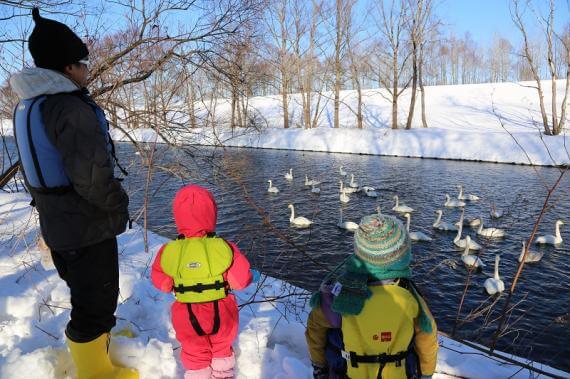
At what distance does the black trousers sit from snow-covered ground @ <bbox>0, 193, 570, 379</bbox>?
0.40 metres

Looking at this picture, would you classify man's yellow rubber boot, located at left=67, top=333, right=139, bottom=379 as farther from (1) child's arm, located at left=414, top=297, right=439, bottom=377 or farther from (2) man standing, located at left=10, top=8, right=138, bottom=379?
(1) child's arm, located at left=414, top=297, right=439, bottom=377

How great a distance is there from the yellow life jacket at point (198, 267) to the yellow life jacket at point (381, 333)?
93 centimetres

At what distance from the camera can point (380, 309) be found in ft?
6.04

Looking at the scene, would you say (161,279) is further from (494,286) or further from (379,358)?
(494,286)

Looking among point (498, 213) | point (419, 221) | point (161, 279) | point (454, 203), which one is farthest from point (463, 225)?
point (161, 279)

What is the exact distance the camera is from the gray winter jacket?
1.91m

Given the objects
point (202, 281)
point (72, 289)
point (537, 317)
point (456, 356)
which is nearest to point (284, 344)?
point (202, 281)

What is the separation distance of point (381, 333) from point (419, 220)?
424 inches

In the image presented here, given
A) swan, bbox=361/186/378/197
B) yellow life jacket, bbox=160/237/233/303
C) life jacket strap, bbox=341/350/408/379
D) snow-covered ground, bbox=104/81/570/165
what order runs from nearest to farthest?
life jacket strap, bbox=341/350/408/379, yellow life jacket, bbox=160/237/233/303, swan, bbox=361/186/378/197, snow-covered ground, bbox=104/81/570/165

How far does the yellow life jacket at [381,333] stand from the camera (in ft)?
6.05

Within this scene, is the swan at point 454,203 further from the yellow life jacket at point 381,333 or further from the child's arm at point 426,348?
the yellow life jacket at point 381,333

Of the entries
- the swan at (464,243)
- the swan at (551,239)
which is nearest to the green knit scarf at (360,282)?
the swan at (464,243)

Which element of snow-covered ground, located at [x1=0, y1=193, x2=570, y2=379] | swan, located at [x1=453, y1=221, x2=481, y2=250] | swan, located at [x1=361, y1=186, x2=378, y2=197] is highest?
snow-covered ground, located at [x1=0, y1=193, x2=570, y2=379]

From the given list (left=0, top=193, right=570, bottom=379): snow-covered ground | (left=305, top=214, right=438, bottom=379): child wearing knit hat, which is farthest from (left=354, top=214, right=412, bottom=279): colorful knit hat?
(left=0, top=193, right=570, bottom=379): snow-covered ground
